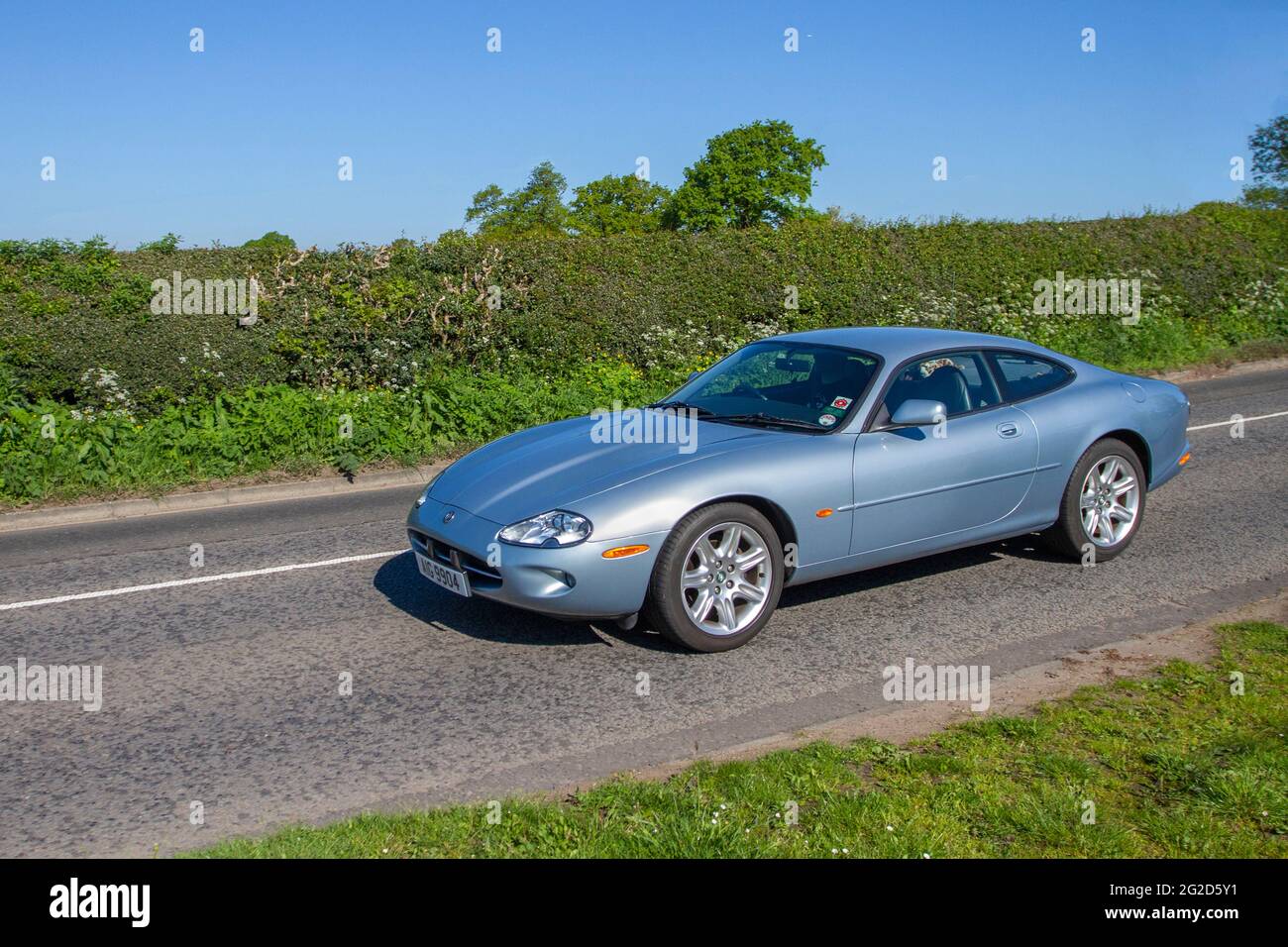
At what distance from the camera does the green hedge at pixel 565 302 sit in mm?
12656

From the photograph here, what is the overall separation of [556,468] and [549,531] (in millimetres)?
614

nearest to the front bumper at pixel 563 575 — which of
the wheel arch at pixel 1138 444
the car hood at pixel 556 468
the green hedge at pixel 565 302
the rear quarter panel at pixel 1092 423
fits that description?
the car hood at pixel 556 468

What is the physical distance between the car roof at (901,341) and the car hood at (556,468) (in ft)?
3.40

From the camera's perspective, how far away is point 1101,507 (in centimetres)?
770

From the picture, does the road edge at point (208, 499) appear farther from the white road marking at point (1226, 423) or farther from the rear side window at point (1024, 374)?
the white road marking at point (1226, 423)

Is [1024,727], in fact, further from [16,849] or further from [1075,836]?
[16,849]

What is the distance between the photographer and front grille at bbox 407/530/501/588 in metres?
5.93

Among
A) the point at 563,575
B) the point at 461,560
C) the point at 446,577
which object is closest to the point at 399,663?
the point at 446,577

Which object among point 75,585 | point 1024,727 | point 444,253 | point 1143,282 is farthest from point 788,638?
point 1143,282

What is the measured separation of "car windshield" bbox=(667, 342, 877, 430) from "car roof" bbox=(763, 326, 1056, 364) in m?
0.10

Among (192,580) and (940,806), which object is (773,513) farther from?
(192,580)

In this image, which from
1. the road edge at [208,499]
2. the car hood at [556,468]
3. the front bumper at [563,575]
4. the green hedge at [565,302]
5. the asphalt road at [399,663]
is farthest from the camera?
the green hedge at [565,302]

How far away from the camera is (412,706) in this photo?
18.0 feet

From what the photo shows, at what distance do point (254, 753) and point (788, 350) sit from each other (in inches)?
161
